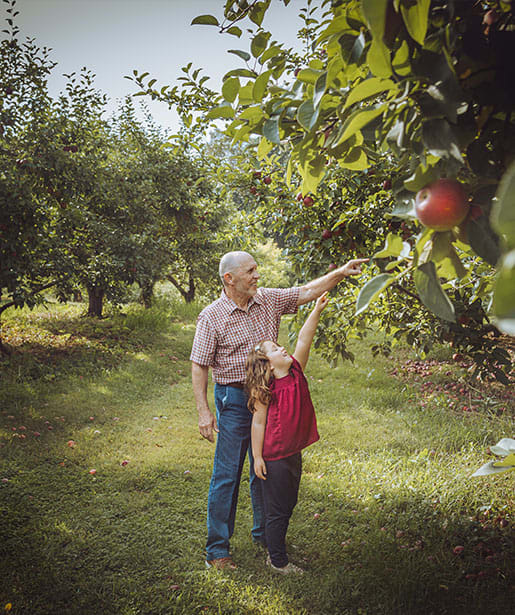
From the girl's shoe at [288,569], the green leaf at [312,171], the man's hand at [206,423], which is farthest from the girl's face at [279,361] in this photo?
the green leaf at [312,171]

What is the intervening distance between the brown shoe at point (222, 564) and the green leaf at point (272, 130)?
8.67 ft

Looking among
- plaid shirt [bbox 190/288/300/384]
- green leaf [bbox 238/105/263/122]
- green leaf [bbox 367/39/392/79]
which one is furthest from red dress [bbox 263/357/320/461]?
green leaf [bbox 367/39/392/79]

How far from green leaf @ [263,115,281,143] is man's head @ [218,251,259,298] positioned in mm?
1674

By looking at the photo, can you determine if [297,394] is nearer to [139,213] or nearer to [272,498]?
[272,498]

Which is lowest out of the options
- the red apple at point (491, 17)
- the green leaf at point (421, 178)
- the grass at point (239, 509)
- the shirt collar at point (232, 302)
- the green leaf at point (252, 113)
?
the grass at point (239, 509)

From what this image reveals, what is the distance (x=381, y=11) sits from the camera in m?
0.55

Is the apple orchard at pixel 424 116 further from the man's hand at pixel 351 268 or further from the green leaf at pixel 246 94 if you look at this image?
the man's hand at pixel 351 268

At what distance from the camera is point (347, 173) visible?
2.61 metres

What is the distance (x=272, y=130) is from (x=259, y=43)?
235mm

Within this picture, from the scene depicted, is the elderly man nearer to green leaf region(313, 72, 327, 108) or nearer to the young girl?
the young girl

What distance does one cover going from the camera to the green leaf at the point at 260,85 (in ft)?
3.25

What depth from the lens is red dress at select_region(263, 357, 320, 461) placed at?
97.9 inches

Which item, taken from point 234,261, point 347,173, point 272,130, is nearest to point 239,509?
point 234,261

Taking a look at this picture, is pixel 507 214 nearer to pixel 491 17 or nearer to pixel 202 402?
pixel 491 17
